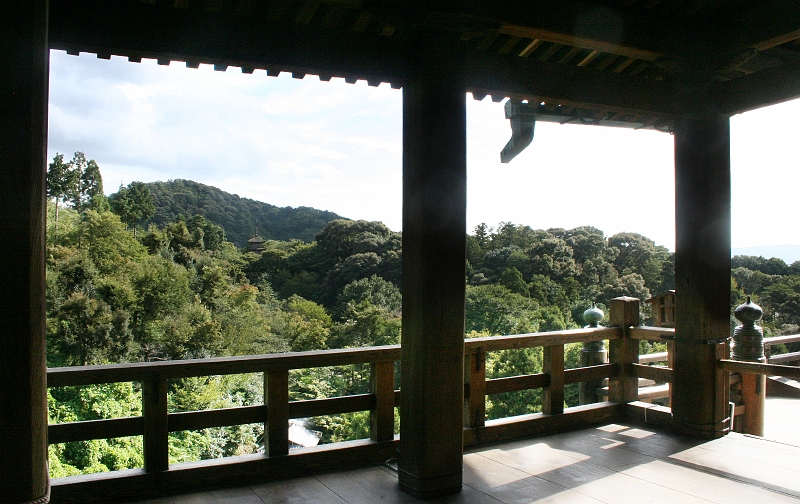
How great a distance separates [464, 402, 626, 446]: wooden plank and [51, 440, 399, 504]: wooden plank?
0.58m

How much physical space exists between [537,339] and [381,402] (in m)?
1.11

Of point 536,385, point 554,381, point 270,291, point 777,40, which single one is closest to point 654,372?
point 554,381

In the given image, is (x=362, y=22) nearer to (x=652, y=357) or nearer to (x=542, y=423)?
(x=542, y=423)

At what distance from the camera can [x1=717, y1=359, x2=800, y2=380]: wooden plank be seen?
122 inches

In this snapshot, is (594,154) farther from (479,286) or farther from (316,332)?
(316,332)

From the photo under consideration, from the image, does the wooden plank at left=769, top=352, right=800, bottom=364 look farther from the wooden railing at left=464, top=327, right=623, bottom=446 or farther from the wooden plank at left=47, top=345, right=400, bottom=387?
the wooden plank at left=47, top=345, right=400, bottom=387

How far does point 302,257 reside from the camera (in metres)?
39.5

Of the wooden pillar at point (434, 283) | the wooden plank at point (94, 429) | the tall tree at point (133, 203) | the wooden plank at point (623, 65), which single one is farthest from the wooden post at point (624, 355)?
the tall tree at point (133, 203)

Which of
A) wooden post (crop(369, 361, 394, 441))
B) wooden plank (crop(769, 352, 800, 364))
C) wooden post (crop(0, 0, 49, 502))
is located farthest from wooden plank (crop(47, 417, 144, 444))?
wooden plank (crop(769, 352, 800, 364))

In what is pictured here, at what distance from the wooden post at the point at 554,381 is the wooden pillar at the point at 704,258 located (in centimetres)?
72

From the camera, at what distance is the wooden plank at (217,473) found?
233 centimetres

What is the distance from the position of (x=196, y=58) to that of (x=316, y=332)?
105 feet

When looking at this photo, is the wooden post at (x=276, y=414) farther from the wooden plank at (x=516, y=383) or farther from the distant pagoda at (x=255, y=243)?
the distant pagoda at (x=255, y=243)

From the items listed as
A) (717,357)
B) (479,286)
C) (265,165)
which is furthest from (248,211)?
(717,357)
